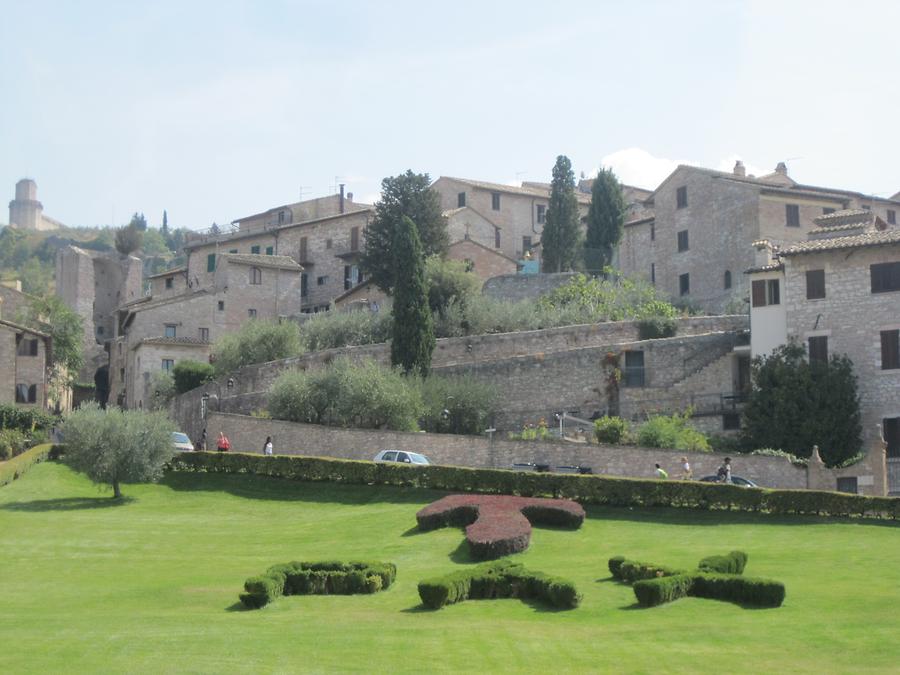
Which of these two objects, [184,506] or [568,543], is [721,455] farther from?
[184,506]

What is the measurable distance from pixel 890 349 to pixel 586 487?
55.3ft

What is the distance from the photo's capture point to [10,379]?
228ft

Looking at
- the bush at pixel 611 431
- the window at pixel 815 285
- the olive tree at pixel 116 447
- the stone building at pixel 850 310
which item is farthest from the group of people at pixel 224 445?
the window at pixel 815 285

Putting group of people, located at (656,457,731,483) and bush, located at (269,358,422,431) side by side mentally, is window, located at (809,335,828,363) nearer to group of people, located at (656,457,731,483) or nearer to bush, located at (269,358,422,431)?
group of people, located at (656,457,731,483)

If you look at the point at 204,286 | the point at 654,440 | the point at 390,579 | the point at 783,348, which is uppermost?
the point at 204,286

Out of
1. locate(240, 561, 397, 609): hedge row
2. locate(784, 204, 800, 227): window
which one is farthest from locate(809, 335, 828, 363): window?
locate(240, 561, 397, 609): hedge row

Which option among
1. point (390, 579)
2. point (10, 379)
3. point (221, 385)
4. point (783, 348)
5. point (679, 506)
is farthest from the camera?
point (10, 379)

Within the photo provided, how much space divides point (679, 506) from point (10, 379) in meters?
43.4

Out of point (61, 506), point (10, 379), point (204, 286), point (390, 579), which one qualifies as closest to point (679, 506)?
point (390, 579)

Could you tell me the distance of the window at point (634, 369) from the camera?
5681 centimetres

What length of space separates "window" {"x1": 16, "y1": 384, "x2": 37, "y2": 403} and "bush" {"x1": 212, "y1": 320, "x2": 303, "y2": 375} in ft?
41.5

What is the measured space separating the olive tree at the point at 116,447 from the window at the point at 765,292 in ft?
80.8

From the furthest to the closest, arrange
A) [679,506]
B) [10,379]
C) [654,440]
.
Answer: [10,379], [654,440], [679,506]

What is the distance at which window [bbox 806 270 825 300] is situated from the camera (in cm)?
5147
